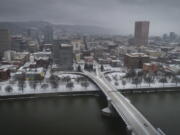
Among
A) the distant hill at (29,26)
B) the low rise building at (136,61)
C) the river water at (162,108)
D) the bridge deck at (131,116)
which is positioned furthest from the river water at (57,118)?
the distant hill at (29,26)

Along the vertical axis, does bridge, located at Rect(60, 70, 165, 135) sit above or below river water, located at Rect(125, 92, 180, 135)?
above

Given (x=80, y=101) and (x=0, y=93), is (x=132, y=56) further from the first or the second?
(x=0, y=93)

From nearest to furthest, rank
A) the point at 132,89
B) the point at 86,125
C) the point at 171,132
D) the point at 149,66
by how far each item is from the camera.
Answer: the point at 171,132 < the point at 86,125 < the point at 132,89 < the point at 149,66

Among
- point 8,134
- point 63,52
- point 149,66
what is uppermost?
point 63,52

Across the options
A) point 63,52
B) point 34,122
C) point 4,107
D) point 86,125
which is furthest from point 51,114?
point 63,52

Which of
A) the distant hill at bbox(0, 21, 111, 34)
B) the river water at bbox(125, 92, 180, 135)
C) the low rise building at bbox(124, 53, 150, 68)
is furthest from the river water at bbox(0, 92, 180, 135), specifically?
the distant hill at bbox(0, 21, 111, 34)

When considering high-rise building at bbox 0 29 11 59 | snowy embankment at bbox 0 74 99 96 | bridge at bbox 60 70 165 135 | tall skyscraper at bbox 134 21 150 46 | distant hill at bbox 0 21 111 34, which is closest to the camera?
bridge at bbox 60 70 165 135

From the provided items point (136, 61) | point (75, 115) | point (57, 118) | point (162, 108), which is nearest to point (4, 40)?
point (136, 61)

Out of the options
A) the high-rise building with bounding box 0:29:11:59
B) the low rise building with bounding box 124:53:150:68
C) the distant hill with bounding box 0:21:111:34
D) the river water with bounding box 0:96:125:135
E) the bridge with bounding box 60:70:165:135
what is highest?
the distant hill with bounding box 0:21:111:34

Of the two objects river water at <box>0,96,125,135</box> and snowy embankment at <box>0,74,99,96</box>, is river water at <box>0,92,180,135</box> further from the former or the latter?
snowy embankment at <box>0,74,99,96</box>

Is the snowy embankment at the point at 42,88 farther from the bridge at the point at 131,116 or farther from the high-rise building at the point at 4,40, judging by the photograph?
the high-rise building at the point at 4,40

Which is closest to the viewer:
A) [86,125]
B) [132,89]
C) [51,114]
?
[86,125]
